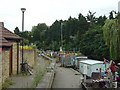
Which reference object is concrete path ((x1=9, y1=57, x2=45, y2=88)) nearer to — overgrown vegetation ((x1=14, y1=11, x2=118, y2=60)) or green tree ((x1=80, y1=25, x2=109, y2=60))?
overgrown vegetation ((x1=14, y1=11, x2=118, y2=60))

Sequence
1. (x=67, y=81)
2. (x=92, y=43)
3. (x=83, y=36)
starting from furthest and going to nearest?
(x=83, y=36)
(x=92, y=43)
(x=67, y=81)

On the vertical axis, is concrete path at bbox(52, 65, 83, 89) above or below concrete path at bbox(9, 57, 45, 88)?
below

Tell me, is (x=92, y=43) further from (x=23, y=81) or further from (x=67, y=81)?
(x=23, y=81)

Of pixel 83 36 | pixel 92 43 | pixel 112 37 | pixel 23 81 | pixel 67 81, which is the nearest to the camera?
pixel 23 81

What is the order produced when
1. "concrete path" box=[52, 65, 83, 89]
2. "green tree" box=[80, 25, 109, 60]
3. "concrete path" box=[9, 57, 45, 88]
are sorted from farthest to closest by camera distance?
"green tree" box=[80, 25, 109, 60]
"concrete path" box=[52, 65, 83, 89]
"concrete path" box=[9, 57, 45, 88]

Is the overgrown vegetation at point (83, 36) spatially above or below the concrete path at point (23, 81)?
above

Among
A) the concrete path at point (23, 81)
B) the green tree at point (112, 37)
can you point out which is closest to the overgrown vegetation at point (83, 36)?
the green tree at point (112, 37)

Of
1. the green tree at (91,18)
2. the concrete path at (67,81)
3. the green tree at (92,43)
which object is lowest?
the concrete path at (67,81)

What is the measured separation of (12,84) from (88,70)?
7.49m

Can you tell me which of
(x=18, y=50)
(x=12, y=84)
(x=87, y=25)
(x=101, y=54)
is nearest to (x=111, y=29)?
(x=101, y=54)

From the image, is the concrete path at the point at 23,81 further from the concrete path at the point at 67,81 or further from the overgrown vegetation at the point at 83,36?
the overgrown vegetation at the point at 83,36

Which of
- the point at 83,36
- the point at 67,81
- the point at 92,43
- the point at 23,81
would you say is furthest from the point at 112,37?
the point at 83,36

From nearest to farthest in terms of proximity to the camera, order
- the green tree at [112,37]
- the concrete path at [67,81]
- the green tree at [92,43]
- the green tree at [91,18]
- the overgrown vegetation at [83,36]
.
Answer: the concrete path at [67,81]
the green tree at [112,37]
the overgrown vegetation at [83,36]
the green tree at [92,43]
the green tree at [91,18]

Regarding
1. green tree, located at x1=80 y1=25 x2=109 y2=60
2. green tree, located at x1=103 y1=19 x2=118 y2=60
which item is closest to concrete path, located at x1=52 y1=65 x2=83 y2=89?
green tree, located at x1=103 y1=19 x2=118 y2=60
